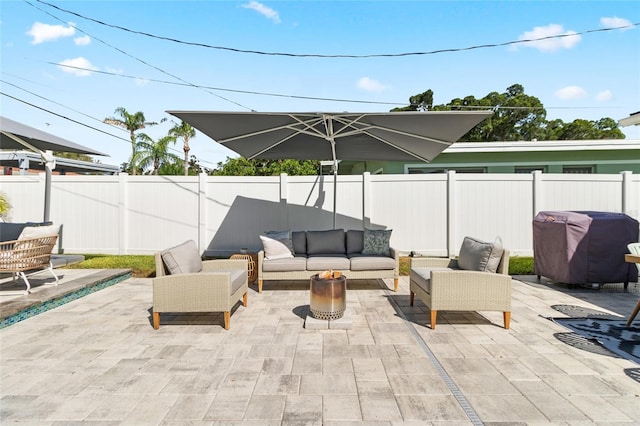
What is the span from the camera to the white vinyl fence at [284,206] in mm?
7648

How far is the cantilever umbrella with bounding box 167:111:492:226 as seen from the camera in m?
4.18

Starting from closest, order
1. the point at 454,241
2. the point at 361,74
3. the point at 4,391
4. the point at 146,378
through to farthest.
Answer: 1. the point at 4,391
2. the point at 146,378
3. the point at 454,241
4. the point at 361,74

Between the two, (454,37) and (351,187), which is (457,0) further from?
(351,187)

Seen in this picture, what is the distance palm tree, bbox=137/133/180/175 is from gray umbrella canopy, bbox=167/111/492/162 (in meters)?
14.0

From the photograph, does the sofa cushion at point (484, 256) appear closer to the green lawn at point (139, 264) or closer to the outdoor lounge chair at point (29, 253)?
Result: the green lawn at point (139, 264)

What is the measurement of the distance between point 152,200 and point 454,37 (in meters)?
9.67

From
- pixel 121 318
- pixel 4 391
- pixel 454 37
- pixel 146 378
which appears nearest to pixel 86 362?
pixel 4 391

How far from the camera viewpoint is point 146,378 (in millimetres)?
2578

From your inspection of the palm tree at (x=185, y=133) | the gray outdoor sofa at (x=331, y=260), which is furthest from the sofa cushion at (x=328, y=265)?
the palm tree at (x=185, y=133)

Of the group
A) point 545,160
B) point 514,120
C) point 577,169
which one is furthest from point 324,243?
point 514,120

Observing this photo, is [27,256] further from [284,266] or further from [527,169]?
[527,169]

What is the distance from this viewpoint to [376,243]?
5719 mm

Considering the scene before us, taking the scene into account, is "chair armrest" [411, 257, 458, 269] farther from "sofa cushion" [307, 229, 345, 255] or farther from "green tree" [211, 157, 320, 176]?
"green tree" [211, 157, 320, 176]

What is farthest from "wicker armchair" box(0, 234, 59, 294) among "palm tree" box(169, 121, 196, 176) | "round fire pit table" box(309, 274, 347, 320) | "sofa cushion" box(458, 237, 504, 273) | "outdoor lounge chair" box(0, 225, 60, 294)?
"palm tree" box(169, 121, 196, 176)
